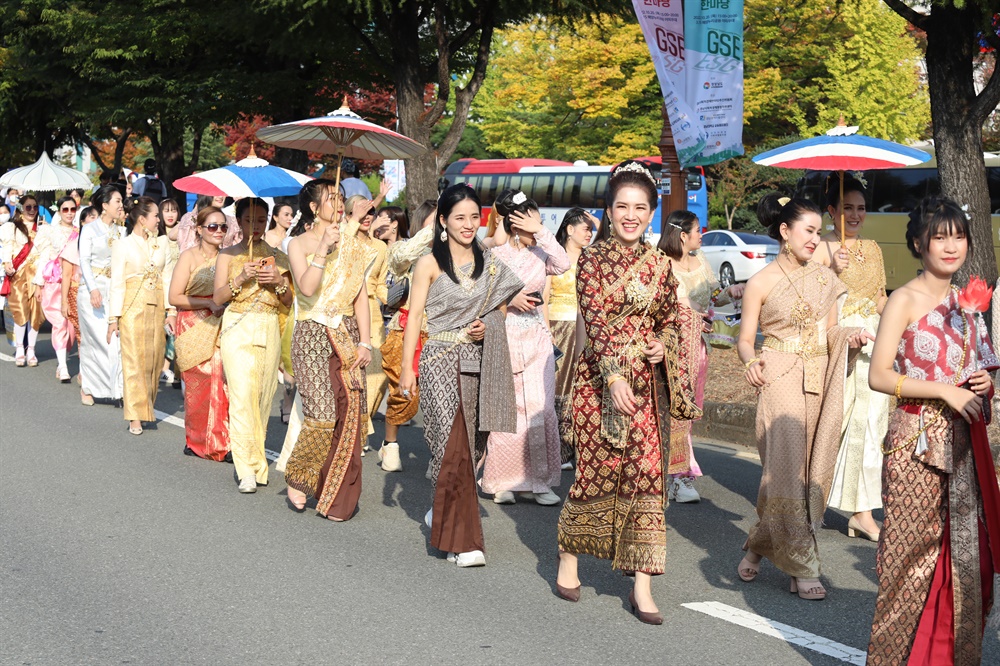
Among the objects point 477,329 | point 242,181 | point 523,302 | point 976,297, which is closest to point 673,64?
point 242,181

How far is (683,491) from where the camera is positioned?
26.8 ft

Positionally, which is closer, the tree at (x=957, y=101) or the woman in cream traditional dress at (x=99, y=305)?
the woman in cream traditional dress at (x=99, y=305)

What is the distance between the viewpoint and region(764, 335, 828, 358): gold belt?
6.18m

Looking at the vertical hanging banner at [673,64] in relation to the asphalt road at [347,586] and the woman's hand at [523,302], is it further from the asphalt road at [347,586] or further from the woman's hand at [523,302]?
the woman's hand at [523,302]

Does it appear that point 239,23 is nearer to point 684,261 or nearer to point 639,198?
point 684,261

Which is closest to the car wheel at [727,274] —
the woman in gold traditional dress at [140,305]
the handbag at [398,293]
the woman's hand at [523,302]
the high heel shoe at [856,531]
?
the woman in gold traditional dress at [140,305]

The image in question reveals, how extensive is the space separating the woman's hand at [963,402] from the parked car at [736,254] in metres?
27.8

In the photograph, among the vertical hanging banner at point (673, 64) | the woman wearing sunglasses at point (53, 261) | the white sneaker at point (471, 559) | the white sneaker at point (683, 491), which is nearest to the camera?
the white sneaker at point (471, 559)

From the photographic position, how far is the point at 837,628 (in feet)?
17.9

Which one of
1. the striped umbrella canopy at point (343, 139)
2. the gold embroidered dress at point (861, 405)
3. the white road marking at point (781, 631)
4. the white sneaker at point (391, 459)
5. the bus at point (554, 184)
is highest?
the bus at point (554, 184)

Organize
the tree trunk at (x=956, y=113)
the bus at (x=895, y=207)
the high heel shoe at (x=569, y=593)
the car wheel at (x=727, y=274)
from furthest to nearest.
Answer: the car wheel at (x=727, y=274), the bus at (x=895, y=207), the tree trunk at (x=956, y=113), the high heel shoe at (x=569, y=593)

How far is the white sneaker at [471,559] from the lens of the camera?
21.1 ft

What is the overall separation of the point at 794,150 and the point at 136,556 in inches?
172

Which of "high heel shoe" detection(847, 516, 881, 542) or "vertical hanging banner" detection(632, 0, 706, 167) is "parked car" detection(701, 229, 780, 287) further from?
"high heel shoe" detection(847, 516, 881, 542)
